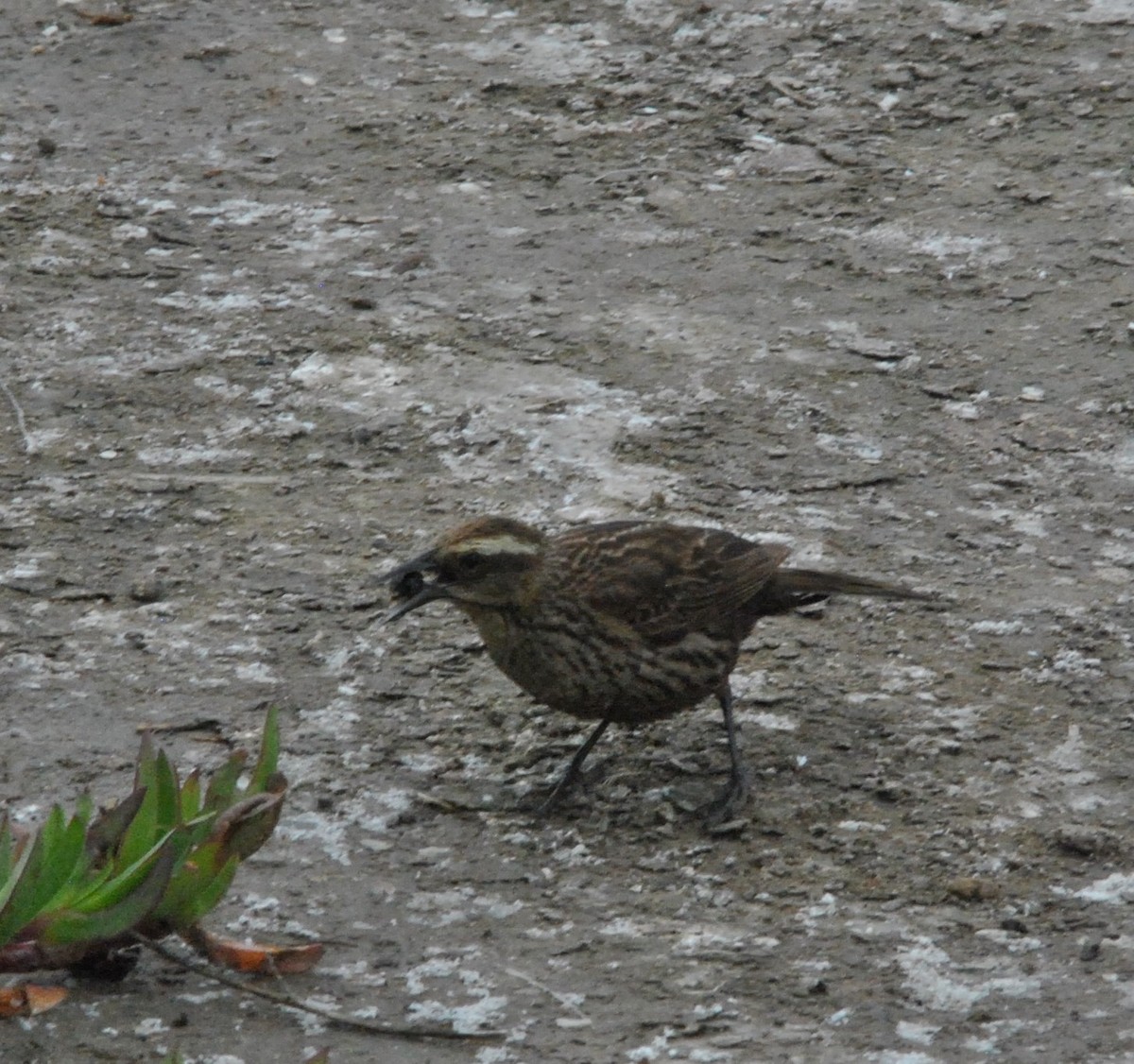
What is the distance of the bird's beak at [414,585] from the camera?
18.2 ft

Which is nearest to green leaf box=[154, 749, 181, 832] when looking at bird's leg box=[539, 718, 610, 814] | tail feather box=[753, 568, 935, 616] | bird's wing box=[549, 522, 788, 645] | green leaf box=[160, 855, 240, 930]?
green leaf box=[160, 855, 240, 930]

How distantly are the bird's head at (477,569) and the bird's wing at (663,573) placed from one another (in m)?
0.11

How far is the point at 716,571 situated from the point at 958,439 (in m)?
1.97

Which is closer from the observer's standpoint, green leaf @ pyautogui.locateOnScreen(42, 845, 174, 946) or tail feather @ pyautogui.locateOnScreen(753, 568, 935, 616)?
green leaf @ pyautogui.locateOnScreen(42, 845, 174, 946)

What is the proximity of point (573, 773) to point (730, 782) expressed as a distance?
1.38 ft

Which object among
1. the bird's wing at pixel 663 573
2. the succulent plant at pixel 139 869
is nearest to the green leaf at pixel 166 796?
the succulent plant at pixel 139 869

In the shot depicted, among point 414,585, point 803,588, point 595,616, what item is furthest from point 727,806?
point 414,585

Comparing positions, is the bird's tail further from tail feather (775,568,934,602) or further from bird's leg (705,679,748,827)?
bird's leg (705,679,748,827)

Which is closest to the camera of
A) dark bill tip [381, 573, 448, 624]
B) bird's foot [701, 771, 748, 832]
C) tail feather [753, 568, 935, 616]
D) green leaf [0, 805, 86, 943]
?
green leaf [0, 805, 86, 943]

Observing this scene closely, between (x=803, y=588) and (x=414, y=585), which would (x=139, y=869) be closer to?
(x=414, y=585)

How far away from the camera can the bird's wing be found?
5.70m

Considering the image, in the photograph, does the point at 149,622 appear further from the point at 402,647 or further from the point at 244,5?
the point at 244,5

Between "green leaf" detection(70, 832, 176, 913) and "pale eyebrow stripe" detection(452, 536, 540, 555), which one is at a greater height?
"pale eyebrow stripe" detection(452, 536, 540, 555)

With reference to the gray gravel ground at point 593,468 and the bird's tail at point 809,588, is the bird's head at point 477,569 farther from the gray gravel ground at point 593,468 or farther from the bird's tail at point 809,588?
the bird's tail at point 809,588
